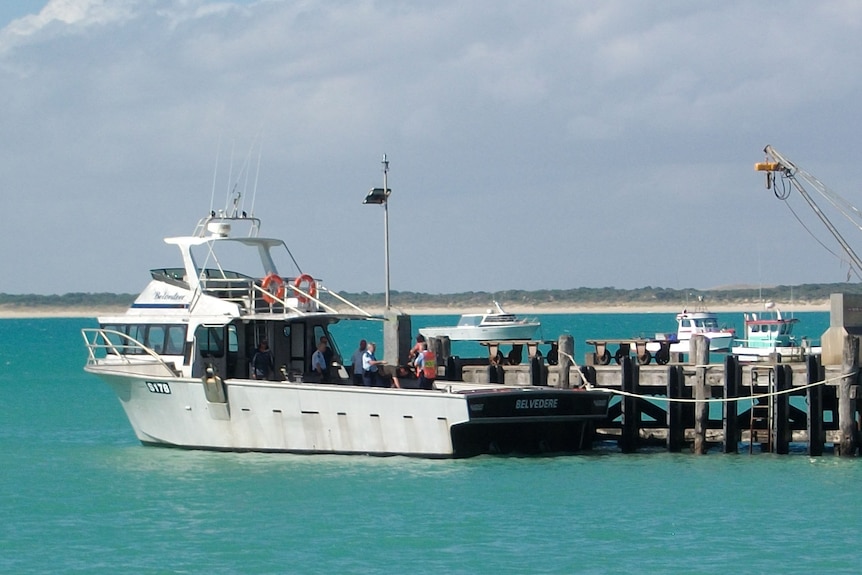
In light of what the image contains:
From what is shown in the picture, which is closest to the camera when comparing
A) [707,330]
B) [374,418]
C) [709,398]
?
[374,418]

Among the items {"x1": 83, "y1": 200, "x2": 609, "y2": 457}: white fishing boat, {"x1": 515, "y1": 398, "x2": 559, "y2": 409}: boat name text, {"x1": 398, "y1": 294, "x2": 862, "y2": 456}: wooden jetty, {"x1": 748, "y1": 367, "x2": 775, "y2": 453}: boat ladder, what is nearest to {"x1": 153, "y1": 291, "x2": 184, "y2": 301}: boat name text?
{"x1": 83, "y1": 200, "x2": 609, "y2": 457}: white fishing boat

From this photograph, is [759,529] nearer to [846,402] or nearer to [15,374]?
[846,402]

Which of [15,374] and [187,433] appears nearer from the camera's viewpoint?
[187,433]

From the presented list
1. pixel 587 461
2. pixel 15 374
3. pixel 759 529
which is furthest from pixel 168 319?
pixel 15 374

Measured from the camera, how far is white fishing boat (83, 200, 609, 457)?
26219mm

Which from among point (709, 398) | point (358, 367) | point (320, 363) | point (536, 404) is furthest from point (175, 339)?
point (709, 398)

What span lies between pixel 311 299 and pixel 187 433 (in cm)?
349

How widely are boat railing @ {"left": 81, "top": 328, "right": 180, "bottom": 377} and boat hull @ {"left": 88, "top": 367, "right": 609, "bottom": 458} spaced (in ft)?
1.08

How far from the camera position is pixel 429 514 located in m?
22.8

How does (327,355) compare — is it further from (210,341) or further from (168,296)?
(168,296)

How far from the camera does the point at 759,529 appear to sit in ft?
70.4

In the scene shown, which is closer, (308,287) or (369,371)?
(369,371)

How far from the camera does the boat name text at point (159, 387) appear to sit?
1131 inches

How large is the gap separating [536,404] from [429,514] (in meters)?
4.17
